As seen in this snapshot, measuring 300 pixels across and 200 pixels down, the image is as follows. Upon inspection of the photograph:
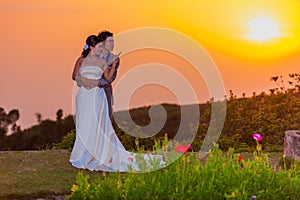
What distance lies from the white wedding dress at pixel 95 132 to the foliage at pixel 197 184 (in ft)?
12.3

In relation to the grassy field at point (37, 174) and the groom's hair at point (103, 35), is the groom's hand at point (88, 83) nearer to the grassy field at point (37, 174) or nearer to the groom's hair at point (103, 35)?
the groom's hair at point (103, 35)

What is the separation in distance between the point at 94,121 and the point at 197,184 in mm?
4372

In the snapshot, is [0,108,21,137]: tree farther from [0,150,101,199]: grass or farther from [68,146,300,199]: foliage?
[68,146,300,199]: foliage

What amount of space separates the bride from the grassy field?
37 cm

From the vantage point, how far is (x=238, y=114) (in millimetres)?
18906

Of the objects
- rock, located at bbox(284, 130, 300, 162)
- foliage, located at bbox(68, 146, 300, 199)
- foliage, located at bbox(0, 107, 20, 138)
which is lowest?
foliage, located at bbox(68, 146, 300, 199)

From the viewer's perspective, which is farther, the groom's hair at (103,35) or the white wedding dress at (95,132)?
the white wedding dress at (95,132)

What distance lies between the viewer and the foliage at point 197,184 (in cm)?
798

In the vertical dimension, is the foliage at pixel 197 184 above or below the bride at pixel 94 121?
below

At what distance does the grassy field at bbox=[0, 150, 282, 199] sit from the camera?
1052 centimetres

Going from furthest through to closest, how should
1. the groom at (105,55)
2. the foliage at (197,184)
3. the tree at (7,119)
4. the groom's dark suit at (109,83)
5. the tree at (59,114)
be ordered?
the tree at (7,119) < the tree at (59,114) < the groom's dark suit at (109,83) < the groom at (105,55) < the foliage at (197,184)

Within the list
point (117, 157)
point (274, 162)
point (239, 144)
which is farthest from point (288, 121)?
point (117, 157)

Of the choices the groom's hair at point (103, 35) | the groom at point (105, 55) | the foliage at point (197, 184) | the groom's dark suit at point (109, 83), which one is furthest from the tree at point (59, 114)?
the foliage at point (197, 184)

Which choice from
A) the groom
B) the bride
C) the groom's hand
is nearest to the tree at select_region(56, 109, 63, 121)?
the bride
